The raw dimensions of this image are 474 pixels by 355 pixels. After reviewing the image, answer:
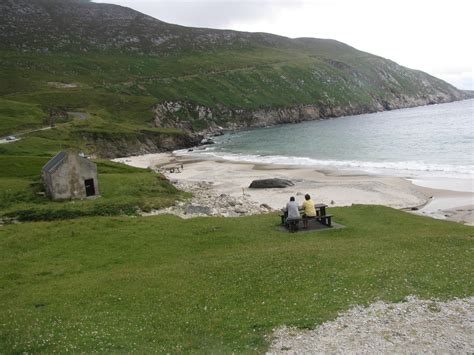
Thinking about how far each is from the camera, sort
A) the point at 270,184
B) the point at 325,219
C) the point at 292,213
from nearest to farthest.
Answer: the point at 292,213
the point at 325,219
the point at 270,184

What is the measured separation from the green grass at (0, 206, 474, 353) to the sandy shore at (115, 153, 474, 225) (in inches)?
681

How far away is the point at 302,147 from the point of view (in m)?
125

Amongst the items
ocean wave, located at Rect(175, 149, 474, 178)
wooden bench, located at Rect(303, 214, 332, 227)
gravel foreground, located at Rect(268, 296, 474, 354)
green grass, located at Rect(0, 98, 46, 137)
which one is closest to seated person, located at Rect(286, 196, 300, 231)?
wooden bench, located at Rect(303, 214, 332, 227)

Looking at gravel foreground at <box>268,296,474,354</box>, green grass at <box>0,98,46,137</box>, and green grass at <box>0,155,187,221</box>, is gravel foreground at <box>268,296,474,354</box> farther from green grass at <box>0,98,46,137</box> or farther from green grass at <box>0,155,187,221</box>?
green grass at <box>0,98,46,137</box>

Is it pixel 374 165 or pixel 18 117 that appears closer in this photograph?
pixel 374 165

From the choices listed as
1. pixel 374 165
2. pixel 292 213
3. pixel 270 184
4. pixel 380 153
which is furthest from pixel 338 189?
pixel 380 153

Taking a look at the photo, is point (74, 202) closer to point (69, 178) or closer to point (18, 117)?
point (69, 178)

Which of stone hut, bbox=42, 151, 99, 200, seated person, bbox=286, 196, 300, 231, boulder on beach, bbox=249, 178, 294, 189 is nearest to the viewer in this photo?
seated person, bbox=286, 196, 300, 231

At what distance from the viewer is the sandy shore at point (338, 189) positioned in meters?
51.6

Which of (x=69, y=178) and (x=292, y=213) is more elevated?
(x=69, y=178)

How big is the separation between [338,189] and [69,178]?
1505 inches

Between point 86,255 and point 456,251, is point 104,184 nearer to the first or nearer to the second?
point 86,255

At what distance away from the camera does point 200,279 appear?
74.5 feet

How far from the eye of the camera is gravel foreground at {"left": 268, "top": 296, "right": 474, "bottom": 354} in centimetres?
1437
